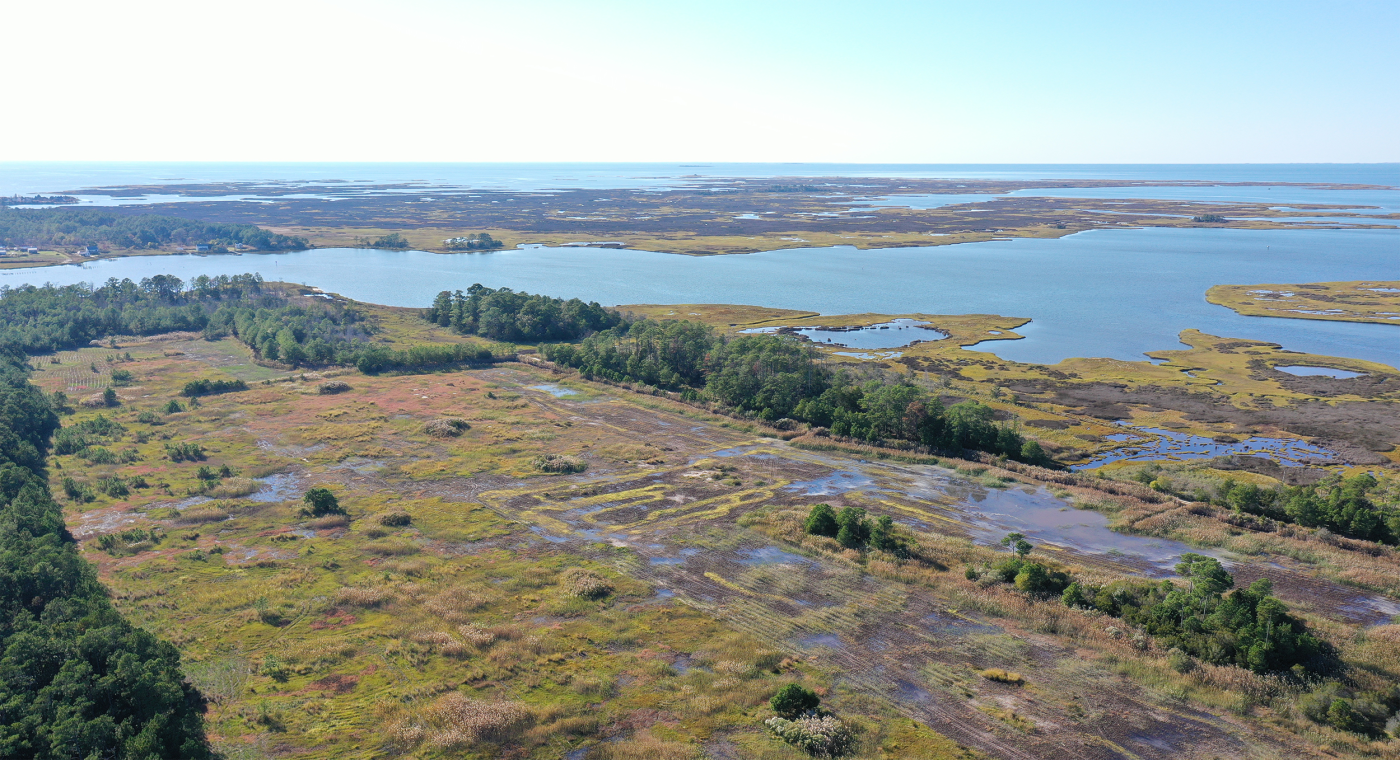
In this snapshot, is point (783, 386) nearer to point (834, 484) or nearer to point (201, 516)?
point (834, 484)

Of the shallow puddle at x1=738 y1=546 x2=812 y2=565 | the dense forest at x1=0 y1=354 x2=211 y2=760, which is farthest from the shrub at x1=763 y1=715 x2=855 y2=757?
the dense forest at x1=0 y1=354 x2=211 y2=760

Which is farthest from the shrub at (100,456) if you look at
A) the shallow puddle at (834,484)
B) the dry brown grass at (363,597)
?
the shallow puddle at (834,484)

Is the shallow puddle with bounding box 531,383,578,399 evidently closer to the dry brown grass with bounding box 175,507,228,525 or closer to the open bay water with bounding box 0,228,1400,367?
the dry brown grass with bounding box 175,507,228,525

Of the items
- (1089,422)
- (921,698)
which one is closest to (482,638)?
(921,698)

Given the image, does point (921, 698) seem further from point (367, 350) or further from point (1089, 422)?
point (367, 350)

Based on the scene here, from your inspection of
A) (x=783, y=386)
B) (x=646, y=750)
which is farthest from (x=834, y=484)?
(x=646, y=750)

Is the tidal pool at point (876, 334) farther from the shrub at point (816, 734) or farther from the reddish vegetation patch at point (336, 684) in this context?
the reddish vegetation patch at point (336, 684)
